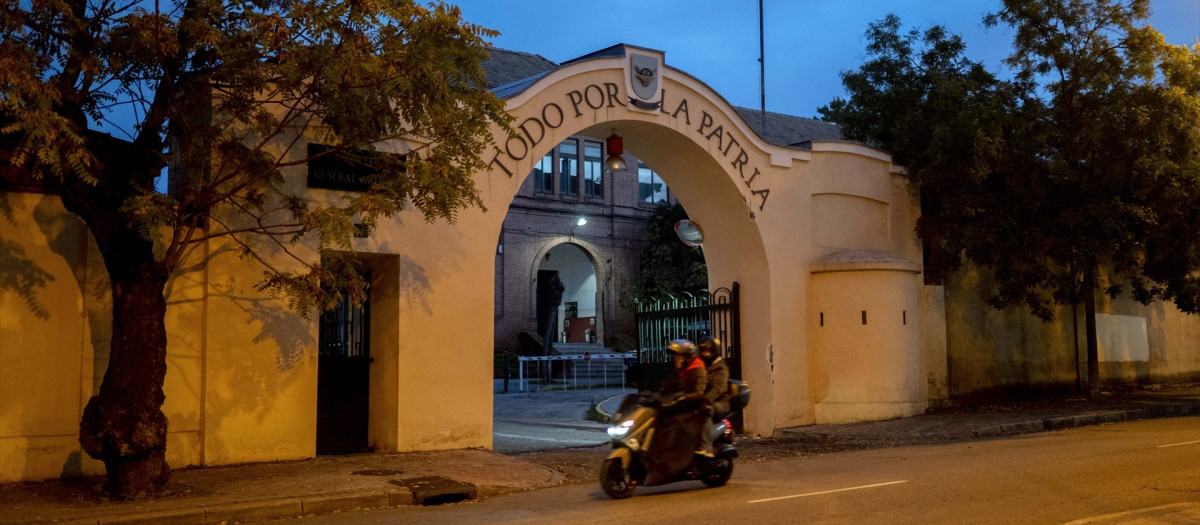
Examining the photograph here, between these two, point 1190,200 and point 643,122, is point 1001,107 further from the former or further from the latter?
point 643,122

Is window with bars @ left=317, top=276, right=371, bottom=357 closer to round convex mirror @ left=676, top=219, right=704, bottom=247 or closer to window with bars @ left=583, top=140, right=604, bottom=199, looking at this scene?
round convex mirror @ left=676, top=219, right=704, bottom=247

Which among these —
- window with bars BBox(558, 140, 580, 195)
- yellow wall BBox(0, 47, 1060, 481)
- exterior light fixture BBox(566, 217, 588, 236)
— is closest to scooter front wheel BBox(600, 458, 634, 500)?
yellow wall BBox(0, 47, 1060, 481)

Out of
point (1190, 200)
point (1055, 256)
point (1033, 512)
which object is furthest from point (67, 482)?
point (1190, 200)

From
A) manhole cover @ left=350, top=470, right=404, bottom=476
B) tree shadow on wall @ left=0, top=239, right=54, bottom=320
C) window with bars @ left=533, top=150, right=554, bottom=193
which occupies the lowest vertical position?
manhole cover @ left=350, top=470, right=404, bottom=476

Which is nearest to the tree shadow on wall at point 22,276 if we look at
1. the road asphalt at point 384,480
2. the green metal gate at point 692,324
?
the road asphalt at point 384,480

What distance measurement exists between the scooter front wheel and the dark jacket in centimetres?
126

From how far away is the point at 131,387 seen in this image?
964 cm

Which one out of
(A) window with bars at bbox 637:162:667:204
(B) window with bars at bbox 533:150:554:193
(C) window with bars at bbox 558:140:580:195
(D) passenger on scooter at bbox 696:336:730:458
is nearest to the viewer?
(D) passenger on scooter at bbox 696:336:730:458

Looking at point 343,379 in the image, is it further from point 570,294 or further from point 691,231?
point 570,294

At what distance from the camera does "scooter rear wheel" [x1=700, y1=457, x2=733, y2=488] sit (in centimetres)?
1045

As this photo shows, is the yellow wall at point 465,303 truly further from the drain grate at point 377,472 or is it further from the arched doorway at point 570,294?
the arched doorway at point 570,294

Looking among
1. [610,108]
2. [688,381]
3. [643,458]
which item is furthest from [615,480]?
[610,108]

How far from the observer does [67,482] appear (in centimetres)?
1070

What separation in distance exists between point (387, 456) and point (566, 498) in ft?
11.7
